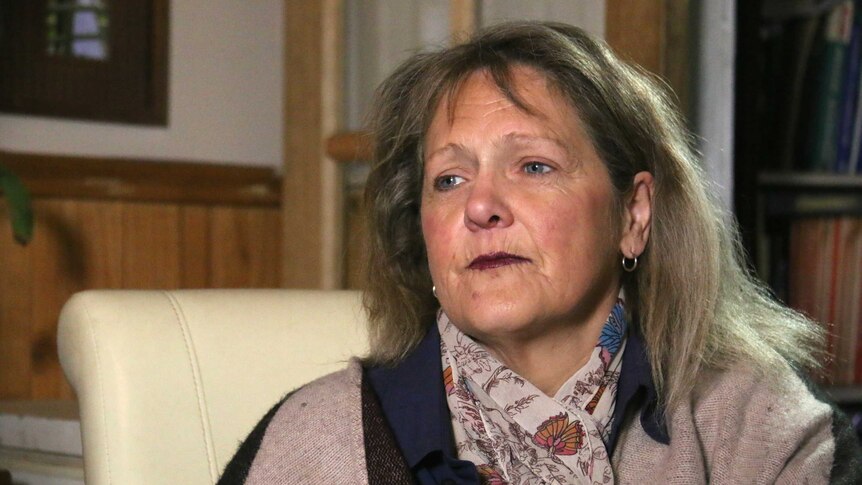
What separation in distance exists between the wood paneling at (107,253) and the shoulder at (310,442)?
1.20m

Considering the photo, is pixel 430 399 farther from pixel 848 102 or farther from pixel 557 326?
pixel 848 102

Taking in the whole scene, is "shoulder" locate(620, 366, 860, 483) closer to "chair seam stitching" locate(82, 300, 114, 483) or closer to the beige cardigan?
the beige cardigan

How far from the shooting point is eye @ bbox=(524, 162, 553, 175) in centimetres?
137

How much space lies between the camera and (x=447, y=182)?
1432 mm

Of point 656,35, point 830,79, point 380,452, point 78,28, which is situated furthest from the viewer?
point 78,28

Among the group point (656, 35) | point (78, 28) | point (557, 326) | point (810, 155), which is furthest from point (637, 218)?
point (78, 28)

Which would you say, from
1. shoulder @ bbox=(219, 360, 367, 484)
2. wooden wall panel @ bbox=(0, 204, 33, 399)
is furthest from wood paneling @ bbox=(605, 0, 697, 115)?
wooden wall panel @ bbox=(0, 204, 33, 399)

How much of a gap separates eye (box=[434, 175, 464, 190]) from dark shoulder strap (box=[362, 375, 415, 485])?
0.95ft

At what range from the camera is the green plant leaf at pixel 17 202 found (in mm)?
1938

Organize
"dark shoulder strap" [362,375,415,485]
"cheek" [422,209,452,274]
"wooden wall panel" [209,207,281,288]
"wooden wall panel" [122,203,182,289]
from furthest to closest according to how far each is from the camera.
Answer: "wooden wall panel" [209,207,281,288]
"wooden wall panel" [122,203,182,289]
"cheek" [422,209,452,274]
"dark shoulder strap" [362,375,415,485]

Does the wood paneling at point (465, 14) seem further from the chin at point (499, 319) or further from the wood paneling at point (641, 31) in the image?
the chin at point (499, 319)

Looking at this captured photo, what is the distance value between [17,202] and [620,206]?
1.09 meters

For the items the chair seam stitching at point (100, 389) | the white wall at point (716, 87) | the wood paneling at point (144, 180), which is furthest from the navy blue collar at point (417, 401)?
the wood paneling at point (144, 180)

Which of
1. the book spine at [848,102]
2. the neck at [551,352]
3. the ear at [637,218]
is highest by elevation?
the book spine at [848,102]
